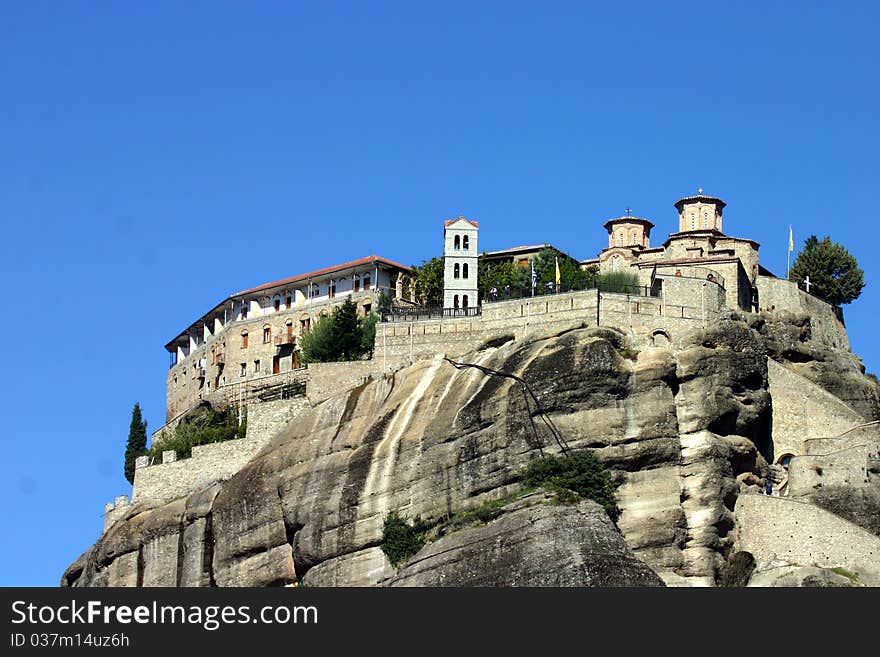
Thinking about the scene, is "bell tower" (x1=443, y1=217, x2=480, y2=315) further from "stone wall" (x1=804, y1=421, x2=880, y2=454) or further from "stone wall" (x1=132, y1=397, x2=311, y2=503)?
"stone wall" (x1=804, y1=421, x2=880, y2=454)

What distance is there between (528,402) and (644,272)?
56.2ft

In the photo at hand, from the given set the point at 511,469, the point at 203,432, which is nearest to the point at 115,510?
the point at 203,432

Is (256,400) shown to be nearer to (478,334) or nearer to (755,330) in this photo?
(478,334)

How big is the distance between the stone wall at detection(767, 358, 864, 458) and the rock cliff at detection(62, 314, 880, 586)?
1.15 feet

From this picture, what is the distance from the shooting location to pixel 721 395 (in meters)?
95.1

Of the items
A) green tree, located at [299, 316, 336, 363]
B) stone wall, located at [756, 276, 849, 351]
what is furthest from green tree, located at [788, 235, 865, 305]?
green tree, located at [299, 316, 336, 363]

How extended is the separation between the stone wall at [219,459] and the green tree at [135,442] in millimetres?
10050

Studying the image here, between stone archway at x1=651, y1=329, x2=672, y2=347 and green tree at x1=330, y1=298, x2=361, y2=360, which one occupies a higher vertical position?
green tree at x1=330, y1=298, x2=361, y2=360

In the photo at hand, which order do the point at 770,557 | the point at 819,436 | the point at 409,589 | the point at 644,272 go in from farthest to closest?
the point at 644,272 → the point at 819,436 → the point at 770,557 → the point at 409,589

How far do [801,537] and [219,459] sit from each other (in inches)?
1159

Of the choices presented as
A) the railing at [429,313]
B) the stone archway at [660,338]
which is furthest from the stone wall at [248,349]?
the stone archway at [660,338]

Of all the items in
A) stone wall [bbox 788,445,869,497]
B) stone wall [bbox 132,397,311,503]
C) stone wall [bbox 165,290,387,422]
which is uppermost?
stone wall [bbox 165,290,387,422]

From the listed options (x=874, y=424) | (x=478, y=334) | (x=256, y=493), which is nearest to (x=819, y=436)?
(x=874, y=424)

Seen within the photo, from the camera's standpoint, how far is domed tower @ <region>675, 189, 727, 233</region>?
11594 cm
